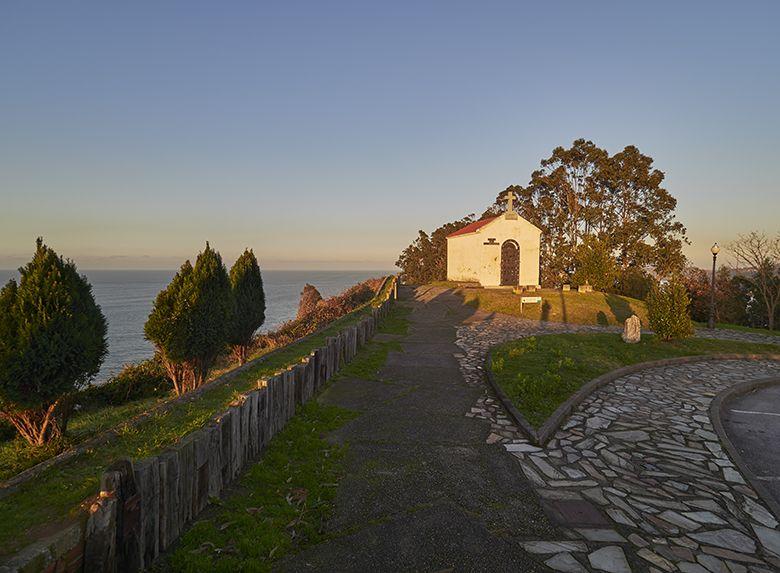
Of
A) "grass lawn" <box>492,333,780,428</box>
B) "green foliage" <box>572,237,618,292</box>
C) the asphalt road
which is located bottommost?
the asphalt road

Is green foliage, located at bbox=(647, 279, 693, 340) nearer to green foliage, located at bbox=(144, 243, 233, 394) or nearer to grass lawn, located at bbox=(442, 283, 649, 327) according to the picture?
grass lawn, located at bbox=(442, 283, 649, 327)

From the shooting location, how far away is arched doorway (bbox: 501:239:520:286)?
32031mm

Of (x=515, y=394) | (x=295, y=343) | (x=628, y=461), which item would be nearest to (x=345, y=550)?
(x=628, y=461)

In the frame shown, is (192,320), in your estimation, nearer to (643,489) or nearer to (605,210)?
(643,489)

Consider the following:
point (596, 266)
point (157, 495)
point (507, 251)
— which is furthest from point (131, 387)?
point (596, 266)

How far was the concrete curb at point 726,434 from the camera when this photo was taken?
4777mm

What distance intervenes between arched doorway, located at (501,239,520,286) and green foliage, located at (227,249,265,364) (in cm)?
2192

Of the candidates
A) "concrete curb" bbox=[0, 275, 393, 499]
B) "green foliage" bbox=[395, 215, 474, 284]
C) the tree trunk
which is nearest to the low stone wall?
"concrete curb" bbox=[0, 275, 393, 499]

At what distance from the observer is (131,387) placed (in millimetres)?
12578

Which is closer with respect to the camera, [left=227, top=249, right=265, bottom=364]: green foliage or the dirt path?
the dirt path

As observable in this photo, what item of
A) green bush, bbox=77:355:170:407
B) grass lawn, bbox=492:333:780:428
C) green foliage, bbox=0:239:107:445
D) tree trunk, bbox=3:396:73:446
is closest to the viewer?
green foliage, bbox=0:239:107:445

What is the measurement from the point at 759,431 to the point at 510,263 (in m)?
25.7

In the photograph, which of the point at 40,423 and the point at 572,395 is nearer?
the point at 40,423

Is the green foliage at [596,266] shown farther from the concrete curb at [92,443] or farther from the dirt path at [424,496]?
the concrete curb at [92,443]
